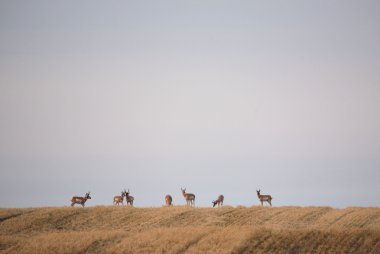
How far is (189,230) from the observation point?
3859 cm

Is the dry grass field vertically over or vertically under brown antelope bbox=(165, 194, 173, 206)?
under

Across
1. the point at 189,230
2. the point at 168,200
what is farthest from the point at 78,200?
the point at 189,230

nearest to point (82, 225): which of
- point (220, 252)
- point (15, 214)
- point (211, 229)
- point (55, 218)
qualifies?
point (55, 218)

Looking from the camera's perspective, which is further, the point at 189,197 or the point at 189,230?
the point at 189,197

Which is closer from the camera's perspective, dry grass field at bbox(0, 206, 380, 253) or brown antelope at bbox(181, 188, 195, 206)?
dry grass field at bbox(0, 206, 380, 253)

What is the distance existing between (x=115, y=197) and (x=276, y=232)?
25.2m

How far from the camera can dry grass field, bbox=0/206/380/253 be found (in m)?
35.1

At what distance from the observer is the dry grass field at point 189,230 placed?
35.1 meters

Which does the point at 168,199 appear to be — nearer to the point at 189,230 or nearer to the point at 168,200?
the point at 168,200

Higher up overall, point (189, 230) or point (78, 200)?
point (78, 200)

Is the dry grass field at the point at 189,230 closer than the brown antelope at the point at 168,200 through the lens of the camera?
Yes

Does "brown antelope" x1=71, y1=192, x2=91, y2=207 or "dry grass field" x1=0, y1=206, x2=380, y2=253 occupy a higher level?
"brown antelope" x1=71, y1=192, x2=91, y2=207

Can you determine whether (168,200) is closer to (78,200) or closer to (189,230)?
(78,200)

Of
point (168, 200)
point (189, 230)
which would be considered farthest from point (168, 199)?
point (189, 230)
